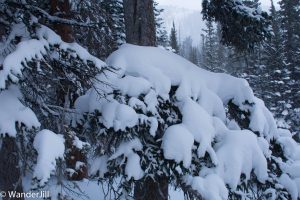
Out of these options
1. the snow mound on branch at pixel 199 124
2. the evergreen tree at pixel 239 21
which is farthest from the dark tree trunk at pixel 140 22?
the snow mound on branch at pixel 199 124

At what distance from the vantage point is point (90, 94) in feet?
18.2

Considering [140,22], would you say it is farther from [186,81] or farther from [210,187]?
[210,187]

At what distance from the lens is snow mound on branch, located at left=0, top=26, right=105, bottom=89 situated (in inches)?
176

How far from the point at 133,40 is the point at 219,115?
1843 mm

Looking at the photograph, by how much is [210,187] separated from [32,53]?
8.94 ft

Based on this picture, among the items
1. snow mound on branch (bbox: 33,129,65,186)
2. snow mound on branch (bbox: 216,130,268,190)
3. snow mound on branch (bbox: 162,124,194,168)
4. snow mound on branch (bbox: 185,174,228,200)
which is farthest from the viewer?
snow mound on branch (bbox: 216,130,268,190)

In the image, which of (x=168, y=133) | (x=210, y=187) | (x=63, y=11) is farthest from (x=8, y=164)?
(x=63, y=11)

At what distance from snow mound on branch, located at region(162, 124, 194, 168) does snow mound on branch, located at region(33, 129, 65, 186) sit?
1268 mm

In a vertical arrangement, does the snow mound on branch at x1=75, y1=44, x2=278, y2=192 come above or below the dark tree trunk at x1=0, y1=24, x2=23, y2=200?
above

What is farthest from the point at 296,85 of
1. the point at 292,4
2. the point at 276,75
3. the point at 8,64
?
the point at 8,64

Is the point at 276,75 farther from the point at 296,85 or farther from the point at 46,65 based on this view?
the point at 46,65

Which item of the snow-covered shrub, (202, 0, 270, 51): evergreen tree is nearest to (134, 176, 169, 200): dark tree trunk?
the snow-covered shrub

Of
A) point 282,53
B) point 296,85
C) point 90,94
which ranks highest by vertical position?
point 90,94

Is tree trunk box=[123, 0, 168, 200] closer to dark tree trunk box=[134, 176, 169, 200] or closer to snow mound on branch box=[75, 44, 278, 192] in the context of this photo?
snow mound on branch box=[75, 44, 278, 192]
